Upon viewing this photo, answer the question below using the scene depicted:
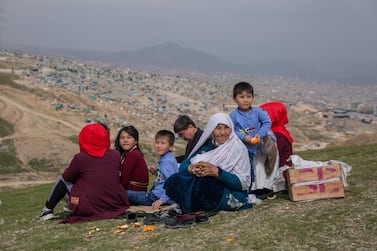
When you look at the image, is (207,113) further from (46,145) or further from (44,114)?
(46,145)

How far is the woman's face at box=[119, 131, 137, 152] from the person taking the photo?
9.19m

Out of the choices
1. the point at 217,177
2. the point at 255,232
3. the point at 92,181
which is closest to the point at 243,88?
the point at 217,177

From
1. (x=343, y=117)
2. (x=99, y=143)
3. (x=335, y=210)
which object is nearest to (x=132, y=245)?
(x=99, y=143)

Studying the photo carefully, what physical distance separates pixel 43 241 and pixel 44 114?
43408 millimetres

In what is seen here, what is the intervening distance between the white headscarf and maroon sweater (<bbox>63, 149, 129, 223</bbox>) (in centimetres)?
168

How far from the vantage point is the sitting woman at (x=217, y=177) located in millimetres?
7984

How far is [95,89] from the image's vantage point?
6625 cm

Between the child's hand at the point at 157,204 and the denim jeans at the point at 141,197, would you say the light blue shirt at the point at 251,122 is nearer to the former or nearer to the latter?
the child's hand at the point at 157,204

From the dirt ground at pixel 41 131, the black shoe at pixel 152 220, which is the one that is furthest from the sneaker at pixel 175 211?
the dirt ground at pixel 41 131

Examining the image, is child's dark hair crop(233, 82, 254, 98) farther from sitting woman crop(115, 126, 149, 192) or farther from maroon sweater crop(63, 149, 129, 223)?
maroon sweater crop(63, 149, 129, 223)

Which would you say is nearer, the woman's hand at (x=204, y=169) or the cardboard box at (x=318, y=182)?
the woman's hand at (x=204, y=169)

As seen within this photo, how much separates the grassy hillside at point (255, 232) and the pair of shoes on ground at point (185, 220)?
0.13m

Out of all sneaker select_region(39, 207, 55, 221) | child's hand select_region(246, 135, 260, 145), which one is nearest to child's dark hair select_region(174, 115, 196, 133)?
child's hand select_region(246, 135, 260, 145)

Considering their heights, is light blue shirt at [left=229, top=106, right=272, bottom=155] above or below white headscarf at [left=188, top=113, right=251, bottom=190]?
above
